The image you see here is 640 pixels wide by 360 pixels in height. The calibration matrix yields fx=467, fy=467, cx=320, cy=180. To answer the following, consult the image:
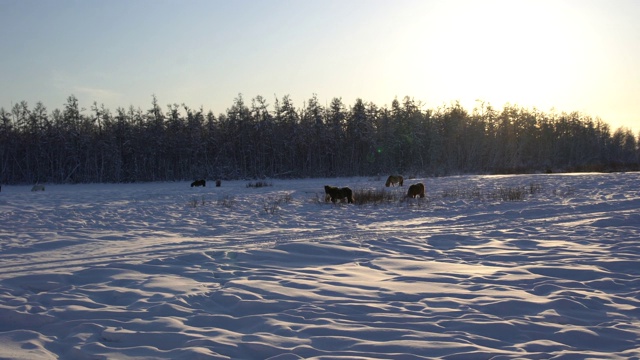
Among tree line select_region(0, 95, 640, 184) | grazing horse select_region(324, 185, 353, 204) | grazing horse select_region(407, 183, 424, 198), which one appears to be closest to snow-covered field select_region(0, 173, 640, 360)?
grazing horse select_region(324, 185, 353, 204)

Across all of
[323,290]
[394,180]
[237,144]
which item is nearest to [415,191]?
[394,180]

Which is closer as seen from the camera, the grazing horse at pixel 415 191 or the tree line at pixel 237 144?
the grazing horse at pixel 415 191

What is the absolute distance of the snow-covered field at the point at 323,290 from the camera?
3.85 m

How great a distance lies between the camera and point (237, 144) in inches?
2483

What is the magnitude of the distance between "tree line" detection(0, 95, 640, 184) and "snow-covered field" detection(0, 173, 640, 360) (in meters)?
43.7

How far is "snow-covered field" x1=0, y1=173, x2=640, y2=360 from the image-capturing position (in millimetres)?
3846

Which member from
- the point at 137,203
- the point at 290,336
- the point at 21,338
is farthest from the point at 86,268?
the point at 137,203

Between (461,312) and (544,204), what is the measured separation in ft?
39.4

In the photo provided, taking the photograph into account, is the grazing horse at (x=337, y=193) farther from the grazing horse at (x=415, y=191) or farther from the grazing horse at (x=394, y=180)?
the grazing horse at (x=394, y=180)

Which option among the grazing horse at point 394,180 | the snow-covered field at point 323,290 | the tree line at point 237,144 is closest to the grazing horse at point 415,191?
the snow-covered field at point 323,290

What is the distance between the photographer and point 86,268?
6.63 m

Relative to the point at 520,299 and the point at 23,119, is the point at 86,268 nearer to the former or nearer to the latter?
the point at 520,299

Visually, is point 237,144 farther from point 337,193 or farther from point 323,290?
point 323,290

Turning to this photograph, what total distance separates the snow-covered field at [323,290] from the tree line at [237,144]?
4368 centimetres
